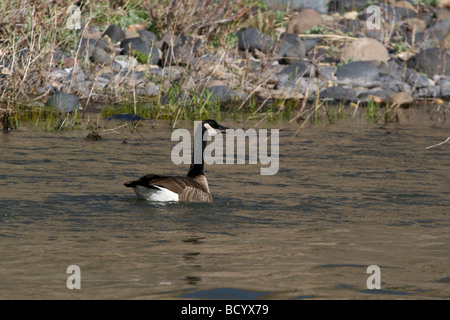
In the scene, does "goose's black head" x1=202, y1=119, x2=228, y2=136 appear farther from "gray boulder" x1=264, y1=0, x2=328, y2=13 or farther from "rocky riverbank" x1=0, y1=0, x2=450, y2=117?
"gray boulder" x1=264, y1=0, x2=328, y2=13

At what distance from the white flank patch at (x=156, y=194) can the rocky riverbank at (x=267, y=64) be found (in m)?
5.14

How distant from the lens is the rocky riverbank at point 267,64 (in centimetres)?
1600

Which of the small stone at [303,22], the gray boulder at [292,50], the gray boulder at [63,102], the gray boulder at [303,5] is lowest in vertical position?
the gray boulder at [63,102]

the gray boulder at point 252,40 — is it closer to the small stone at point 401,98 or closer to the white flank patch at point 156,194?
the small stone at point 401,98

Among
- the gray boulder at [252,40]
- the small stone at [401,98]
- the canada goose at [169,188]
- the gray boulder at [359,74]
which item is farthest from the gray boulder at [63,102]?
the gray boulder at [359,74]

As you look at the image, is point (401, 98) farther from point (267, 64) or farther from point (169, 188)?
point (169, 188)

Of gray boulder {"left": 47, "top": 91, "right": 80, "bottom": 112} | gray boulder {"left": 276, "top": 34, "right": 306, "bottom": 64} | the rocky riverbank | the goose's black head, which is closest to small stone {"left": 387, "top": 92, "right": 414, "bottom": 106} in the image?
the rocky riverbank

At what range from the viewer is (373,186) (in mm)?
10234

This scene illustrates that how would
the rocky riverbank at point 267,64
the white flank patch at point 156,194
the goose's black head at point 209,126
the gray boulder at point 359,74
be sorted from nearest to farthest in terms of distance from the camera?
1. the white flank patch at point 156,194
2. the goose's black head at point 209,126
3. the rocky riverbank at point 267,64
4. the gray boulder at point 359,74

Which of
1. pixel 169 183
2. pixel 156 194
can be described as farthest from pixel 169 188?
pixel 156 194

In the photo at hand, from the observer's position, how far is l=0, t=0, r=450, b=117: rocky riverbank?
1600cm

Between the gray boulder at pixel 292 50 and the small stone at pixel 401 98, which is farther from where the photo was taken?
the gray boulder at pixel 292 50

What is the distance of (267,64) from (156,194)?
9.23 meters

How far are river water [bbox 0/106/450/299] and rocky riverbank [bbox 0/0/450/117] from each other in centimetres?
288
